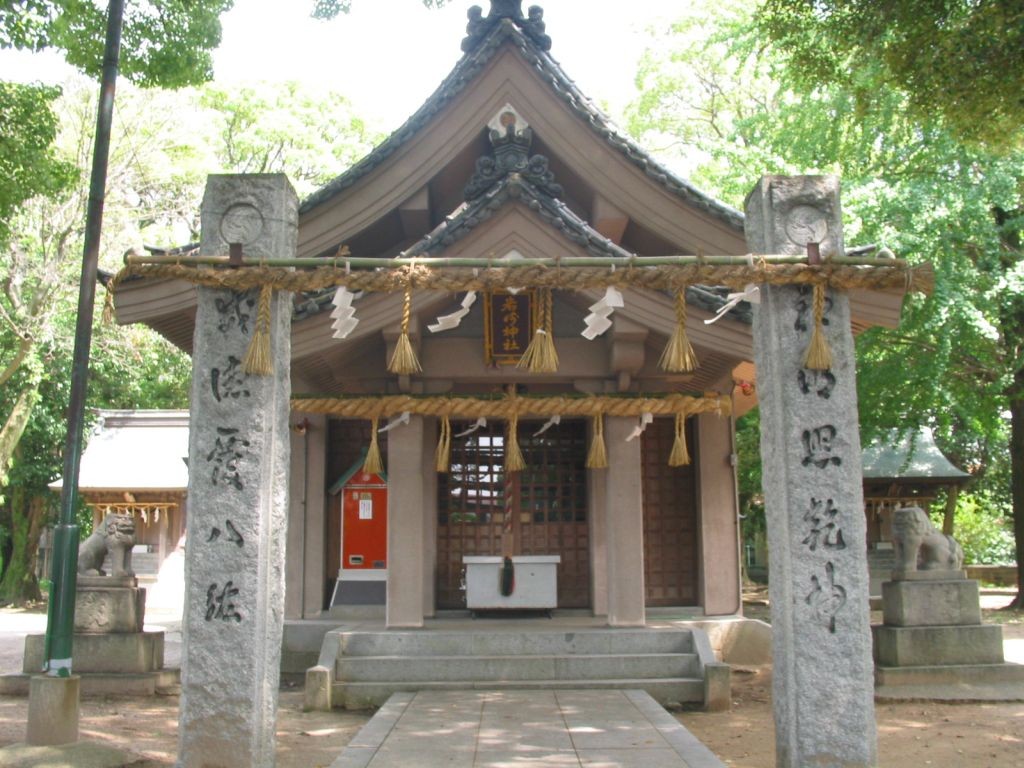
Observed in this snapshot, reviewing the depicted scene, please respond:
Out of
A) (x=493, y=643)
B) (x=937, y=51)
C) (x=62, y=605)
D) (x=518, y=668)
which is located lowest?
(x=518, y=668)

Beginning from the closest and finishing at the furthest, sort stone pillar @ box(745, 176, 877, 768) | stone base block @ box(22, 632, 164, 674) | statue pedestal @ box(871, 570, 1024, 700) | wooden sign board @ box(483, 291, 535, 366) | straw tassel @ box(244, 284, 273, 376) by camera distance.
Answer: stone pillar @ box(745, 176, 877, 768)
straw tassel @ box(244, 284, 273, 376)
statue pedestal @ box(871, 570, 1024, 700)
stone base block @ box(22, 632, 164, 674)
wooden sign board @ box(483, 291, 535, 366)

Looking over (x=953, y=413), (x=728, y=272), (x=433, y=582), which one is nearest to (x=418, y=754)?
(x=728, y=272)

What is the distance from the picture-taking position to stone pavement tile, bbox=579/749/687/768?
19.8 ft

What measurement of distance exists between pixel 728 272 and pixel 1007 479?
25476 mm

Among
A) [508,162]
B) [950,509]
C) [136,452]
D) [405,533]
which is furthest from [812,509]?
[136,452]

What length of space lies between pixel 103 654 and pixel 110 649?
0.08m

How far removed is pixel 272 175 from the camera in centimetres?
606

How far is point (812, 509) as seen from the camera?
5.70m

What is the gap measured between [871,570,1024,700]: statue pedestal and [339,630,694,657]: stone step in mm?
2162

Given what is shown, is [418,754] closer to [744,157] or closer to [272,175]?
[272,175]

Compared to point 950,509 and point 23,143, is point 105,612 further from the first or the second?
point 950,509

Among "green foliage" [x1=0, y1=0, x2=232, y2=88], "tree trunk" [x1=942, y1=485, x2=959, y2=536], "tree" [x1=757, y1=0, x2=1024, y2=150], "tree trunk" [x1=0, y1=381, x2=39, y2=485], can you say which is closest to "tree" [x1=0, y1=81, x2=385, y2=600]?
"tree trunk" [x1=0, y1=381, x2=39, y2=485]

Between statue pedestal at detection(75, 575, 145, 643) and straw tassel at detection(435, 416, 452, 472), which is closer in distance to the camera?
statue pedestal at detection(75, 575, 145, 643)

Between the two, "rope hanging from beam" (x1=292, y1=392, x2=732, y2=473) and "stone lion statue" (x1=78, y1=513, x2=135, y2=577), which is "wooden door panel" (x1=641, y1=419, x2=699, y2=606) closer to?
"rope hanging from beam" (x1=292, y1=392, x2=732, y2=473)
